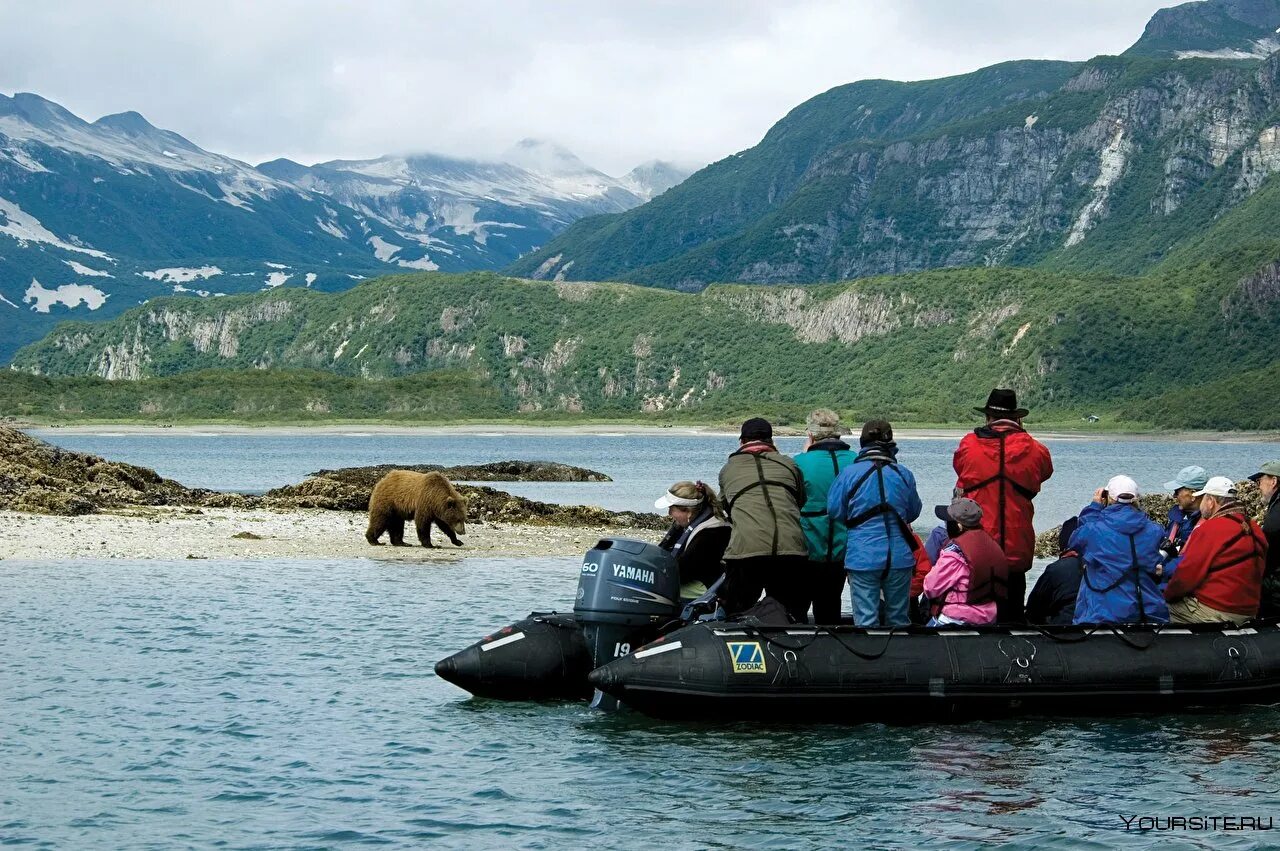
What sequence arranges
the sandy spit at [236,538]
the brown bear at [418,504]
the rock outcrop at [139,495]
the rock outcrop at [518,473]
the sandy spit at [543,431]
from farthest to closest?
the sandy spit at [543,431]
the rock outcrop at [518,473]
the rock outcrop at [139,495]
the brown bear at [418,504]
the sandy spit at [236,538]

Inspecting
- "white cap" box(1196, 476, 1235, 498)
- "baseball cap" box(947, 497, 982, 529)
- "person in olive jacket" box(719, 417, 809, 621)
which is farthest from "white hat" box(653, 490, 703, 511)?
"white cap" box(1196, 476, 1235, 498)

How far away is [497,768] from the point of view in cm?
1374

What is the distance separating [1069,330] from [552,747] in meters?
185

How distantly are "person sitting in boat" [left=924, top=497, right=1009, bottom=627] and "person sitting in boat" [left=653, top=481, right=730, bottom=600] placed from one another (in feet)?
6.97

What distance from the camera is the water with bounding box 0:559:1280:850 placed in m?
11.9

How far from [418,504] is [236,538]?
13.6ft

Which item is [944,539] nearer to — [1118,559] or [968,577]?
[968,577]

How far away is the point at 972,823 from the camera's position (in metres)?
12.1

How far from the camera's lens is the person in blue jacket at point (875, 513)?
14141 mm

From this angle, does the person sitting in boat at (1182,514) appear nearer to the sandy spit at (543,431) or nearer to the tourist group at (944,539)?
the tourist group at (944,539)

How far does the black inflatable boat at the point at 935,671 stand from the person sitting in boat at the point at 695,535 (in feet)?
3.95

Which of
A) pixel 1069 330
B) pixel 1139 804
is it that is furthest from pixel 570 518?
pixel 1069 330

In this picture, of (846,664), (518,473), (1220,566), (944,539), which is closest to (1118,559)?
(1220,566)

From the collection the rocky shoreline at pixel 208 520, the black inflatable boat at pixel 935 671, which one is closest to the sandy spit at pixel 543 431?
the rocky shoreline at pixel 208 520
